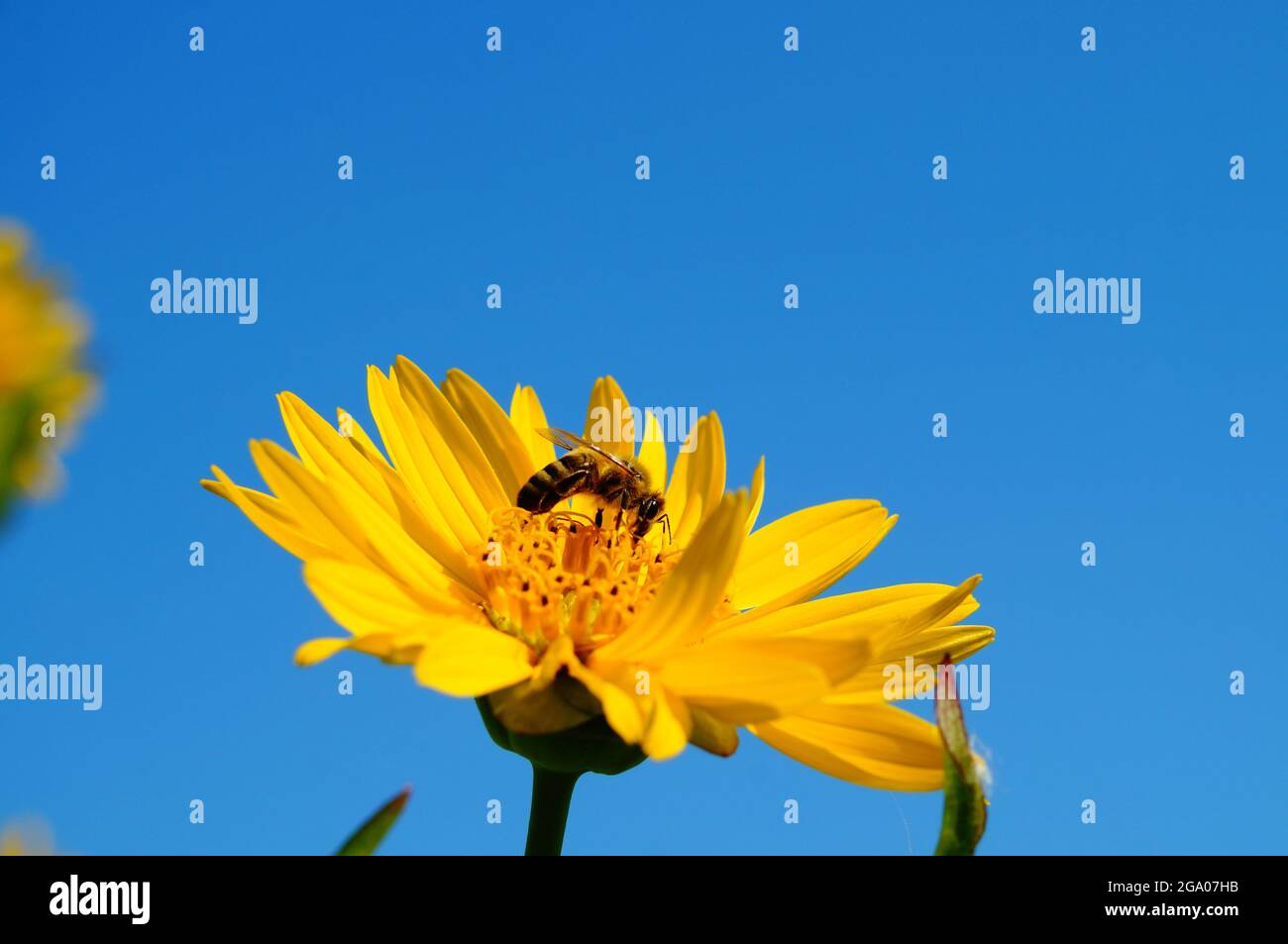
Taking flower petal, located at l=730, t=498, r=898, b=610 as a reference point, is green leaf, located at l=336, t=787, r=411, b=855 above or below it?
below

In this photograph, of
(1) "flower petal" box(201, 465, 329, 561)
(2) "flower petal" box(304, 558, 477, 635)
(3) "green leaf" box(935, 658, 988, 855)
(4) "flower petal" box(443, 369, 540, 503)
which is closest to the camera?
(3) "green leaf" box(935, 658, 988, 855)

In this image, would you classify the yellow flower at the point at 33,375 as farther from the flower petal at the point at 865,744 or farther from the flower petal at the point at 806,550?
the flower petal at the point at 806,550

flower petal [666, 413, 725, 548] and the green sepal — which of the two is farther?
flower petal [666, 413, 725, 548]

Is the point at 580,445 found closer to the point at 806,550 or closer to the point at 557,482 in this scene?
the point at 557,482

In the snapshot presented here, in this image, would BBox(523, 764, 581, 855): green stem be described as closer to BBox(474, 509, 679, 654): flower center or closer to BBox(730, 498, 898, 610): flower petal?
BBox(474, 509, 679, 654): flower center

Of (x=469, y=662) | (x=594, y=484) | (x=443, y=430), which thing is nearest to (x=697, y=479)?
(x=594, y=484)

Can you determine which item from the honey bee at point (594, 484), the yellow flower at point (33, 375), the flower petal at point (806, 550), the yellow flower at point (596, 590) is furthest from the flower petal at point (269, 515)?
the flower petal at point (806, 550)

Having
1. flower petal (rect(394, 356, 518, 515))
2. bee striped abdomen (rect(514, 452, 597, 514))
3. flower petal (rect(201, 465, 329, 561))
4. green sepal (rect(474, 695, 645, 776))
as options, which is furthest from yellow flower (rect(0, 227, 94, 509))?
bee striped abdomen (rect(514, 452, 597, 514))
